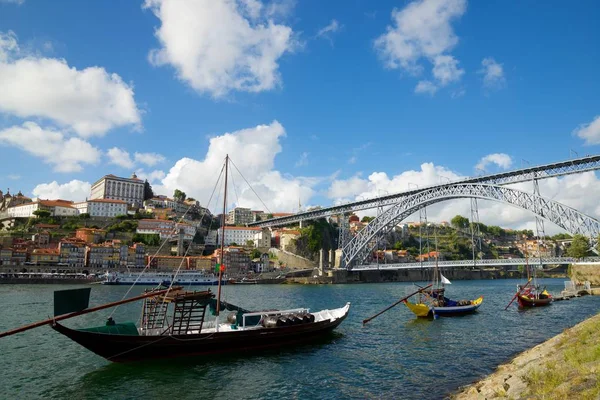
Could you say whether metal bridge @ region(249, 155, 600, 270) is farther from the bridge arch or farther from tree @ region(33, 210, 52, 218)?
tree @ region(33, 210, 52, 218)

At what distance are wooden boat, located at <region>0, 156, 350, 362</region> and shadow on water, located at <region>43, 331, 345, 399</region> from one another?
1.03 ft

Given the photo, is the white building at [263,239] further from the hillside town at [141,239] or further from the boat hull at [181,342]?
the boat hull at [181,342]

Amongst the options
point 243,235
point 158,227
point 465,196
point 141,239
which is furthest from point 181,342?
point 243,235

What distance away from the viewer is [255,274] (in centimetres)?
7188

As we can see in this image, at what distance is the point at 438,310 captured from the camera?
24.2 meters

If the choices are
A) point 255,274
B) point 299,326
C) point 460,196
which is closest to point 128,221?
point 255,274

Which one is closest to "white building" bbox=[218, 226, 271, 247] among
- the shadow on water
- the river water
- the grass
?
the river water

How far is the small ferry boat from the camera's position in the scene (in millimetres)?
59562

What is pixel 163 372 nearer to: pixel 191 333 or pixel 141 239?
pixel 191 333

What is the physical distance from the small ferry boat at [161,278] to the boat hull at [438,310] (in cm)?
4066

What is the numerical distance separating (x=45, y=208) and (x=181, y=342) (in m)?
84.6

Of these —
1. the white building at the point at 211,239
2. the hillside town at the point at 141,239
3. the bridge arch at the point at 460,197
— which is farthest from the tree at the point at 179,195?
the bridge arch at the point at 460,197

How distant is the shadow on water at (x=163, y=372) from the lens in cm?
1059

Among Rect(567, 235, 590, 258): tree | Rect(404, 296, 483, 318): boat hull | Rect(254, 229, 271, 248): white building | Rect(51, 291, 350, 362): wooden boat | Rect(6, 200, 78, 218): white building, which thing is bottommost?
Rect(404, 296, 483, 318): boat hull
